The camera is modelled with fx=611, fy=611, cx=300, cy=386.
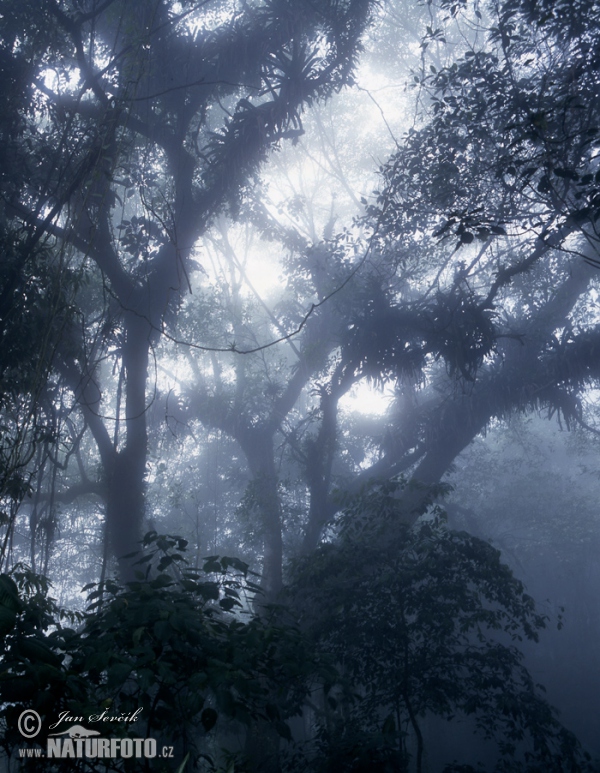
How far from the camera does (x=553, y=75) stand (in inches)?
241

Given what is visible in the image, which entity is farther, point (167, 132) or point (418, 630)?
point (167, 132)

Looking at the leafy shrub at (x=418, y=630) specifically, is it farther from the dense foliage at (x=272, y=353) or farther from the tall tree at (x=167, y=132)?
the tall tree at (x=167, y=132)

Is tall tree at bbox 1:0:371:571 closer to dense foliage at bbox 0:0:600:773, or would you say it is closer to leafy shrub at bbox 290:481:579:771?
dense foliage at bbox 0:0:600:773

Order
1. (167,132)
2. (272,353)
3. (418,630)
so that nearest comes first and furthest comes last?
(418,630)
(167,132)
(272,353)

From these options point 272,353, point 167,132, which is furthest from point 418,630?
point 272,353

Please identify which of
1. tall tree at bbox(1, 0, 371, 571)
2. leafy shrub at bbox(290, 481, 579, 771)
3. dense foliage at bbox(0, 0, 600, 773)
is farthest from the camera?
tall tree at bbox(1, 0, 371, 571)

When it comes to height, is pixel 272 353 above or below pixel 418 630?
above

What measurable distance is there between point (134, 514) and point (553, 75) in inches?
274

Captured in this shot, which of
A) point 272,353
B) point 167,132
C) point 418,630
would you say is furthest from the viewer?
point 272,353

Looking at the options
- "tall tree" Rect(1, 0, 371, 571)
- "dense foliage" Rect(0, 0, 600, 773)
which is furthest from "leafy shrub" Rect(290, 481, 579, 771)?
"tall tree" Rect(1, 0, 371, 571)

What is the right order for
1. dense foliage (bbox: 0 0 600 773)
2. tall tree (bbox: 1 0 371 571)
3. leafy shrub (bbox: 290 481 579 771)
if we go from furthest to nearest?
tall tree (bbox: 1 0 371 571), leafy shrub (bbox: 290 481 579 771), dense foliage (bbox: 0 0 600 773)

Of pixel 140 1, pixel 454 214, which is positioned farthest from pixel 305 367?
pixel 454 214

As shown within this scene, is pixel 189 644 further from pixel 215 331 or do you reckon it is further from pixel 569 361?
Result: pixel 215 331

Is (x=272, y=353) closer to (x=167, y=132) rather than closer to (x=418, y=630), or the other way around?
(x=167, y=132)
